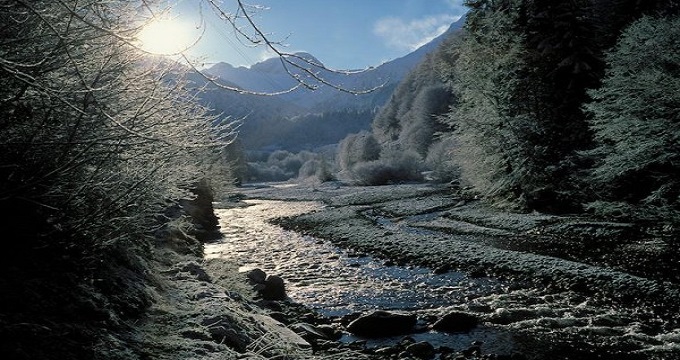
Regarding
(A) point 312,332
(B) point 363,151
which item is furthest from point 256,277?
(B) point 363,151

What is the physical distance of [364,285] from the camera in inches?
412

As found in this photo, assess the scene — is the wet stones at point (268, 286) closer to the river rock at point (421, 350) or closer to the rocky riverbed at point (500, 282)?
the rocky riverbed at point (500, 282)

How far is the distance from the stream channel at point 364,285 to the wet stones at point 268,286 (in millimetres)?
344

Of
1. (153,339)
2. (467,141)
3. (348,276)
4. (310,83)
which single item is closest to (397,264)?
(348,276)

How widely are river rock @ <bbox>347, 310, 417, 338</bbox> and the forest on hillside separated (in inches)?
412

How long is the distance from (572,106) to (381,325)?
639 inches

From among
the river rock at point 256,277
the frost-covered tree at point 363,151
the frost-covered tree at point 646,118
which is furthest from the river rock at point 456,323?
the frost-covered tree at point 363,151

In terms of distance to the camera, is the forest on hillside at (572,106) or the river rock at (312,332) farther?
the forest on hillside at (572,106)

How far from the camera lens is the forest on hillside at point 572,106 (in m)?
13.6

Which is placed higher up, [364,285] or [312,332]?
[312,332]

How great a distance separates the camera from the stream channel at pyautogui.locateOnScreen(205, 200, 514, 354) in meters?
6.99

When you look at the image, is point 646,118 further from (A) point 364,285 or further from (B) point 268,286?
(B) point 268,286

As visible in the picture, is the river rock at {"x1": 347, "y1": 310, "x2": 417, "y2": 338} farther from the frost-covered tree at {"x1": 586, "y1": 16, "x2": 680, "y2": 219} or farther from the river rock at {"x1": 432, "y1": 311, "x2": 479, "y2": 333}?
the frost-covered tree at {"x1": 586, "y1": 16, "x2": 680, "y2": 219}

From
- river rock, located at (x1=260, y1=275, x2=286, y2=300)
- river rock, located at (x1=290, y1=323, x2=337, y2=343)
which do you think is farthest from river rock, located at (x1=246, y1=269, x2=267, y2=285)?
river rock, located at (x1=290, y1=323, x2=337, y2=343)
